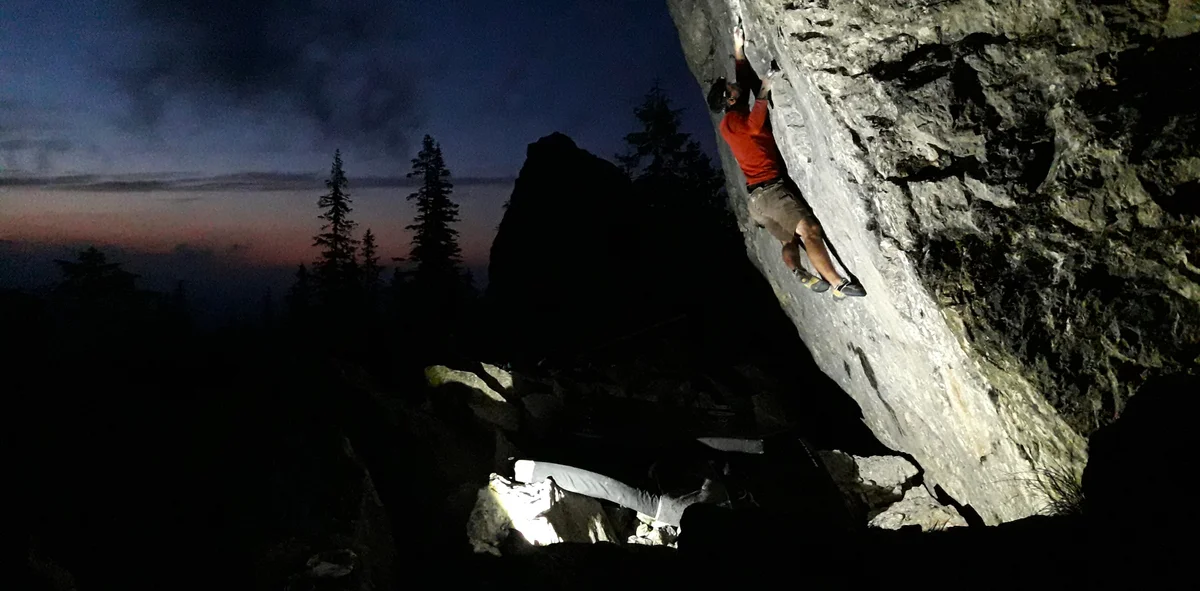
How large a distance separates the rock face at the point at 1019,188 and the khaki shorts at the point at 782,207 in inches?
37.6

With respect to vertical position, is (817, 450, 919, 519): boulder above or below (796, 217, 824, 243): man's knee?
below

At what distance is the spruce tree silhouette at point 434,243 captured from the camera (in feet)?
82.3

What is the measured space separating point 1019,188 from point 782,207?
242cm

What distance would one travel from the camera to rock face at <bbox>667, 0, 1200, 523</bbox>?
10.2 ft

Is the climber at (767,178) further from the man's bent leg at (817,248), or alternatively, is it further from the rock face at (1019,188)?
the rock face at (1019,188)

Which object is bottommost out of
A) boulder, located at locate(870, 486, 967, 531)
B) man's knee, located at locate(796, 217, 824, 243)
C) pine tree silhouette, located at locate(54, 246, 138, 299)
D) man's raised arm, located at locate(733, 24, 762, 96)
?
boulder, located at locate(870, 486, 967, 531)

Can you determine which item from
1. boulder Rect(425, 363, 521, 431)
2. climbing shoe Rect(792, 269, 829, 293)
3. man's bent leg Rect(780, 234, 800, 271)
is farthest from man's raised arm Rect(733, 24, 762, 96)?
boulder Rect(425, 363, 521, 431)

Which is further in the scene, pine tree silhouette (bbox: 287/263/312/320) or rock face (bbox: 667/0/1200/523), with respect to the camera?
pine tree silhouette (bbox: 287/263/312/320)

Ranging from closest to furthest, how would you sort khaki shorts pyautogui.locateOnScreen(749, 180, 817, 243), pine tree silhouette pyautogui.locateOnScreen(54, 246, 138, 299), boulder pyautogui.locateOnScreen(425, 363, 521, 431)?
khaki shorts pyautogui.locateOnScreen(749, 180, 817, 243), boulder pyautogui.locateOnScreen(425, 363, 521, 431), pine tree silhouette pyautogui.locateOnScreen(54, 246, 138, 299)

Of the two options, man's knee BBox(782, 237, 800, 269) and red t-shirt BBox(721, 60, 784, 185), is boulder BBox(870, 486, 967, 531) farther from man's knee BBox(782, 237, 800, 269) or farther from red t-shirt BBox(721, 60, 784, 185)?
red t-shirt BBox(721, 60, 784, 185)

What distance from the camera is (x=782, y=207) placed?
5.69 meters

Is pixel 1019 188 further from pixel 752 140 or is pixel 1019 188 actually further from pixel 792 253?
pixel 752 140

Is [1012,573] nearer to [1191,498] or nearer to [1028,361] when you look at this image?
[1191,498]

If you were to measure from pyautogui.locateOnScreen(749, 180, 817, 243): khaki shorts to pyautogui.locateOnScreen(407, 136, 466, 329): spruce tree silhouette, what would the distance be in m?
21.5
